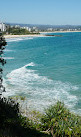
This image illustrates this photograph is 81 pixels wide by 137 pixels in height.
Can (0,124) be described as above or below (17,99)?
above

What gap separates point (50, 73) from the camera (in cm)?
3070

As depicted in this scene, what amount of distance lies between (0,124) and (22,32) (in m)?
165

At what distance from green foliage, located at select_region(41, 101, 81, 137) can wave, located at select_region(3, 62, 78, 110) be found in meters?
4.63

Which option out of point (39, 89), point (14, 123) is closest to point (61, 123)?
point (14, 123)

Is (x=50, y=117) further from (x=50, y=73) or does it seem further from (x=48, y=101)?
(x=50, y=73)

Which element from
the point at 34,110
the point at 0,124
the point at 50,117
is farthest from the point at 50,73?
the point at 0,124

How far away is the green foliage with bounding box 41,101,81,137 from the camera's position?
10.8 metres

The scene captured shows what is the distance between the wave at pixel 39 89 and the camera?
747 inches

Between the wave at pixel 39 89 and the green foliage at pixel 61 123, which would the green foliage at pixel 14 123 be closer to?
the green foliage at pixel 61 123

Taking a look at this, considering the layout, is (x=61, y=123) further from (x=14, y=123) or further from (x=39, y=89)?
(x=39, y=89)

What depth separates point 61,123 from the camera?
11.2 m

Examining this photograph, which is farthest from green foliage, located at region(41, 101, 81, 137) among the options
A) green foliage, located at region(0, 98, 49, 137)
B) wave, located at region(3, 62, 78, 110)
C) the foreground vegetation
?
wave, located at region(3, 62, 78, 110)

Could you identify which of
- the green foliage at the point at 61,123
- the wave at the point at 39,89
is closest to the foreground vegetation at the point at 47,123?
the green foliage at the point at 61,123

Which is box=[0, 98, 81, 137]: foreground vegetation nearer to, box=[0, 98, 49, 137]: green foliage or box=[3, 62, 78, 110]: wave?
box=[0, 98, 49, 137]: green foliage
